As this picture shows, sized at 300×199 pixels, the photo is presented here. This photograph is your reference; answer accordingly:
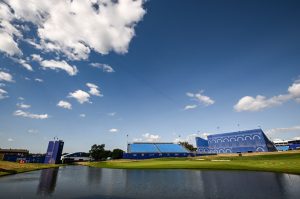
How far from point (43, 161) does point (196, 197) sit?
173 m

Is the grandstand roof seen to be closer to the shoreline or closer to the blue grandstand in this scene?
the blue grandstand

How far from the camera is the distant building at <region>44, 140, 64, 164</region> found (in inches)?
6407

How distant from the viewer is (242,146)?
164875 millimetres

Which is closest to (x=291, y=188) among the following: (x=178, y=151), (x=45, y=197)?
(x=45, y=197)

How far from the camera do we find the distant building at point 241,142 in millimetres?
155550

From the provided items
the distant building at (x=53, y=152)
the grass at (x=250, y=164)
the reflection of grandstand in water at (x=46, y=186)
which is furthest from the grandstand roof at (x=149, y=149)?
the reflection of grandstand in water at (x=46, y=186)

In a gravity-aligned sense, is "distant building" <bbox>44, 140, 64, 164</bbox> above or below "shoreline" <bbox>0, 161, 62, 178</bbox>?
above

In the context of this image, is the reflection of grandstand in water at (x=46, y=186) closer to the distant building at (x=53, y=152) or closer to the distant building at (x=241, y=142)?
the distant building at (x=53, y=152)

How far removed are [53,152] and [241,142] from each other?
15285 cm

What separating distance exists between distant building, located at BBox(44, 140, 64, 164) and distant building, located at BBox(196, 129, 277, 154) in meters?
135

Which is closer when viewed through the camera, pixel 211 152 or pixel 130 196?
pixel 130 196

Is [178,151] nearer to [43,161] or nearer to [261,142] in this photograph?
[261,142]

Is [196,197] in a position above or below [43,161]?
below

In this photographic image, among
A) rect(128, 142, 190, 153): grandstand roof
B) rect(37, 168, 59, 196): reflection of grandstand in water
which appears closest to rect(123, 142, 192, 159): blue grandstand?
rect(128, 142, 190, 153): grandstand roof
